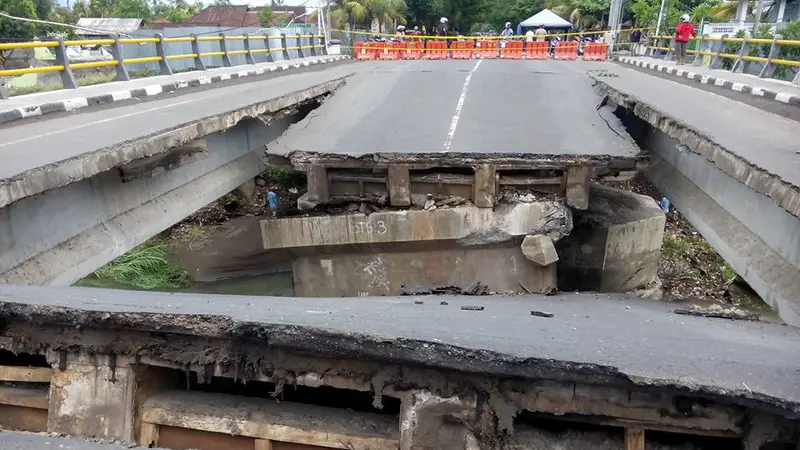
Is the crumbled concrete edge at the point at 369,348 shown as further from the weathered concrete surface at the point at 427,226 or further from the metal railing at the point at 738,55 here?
the metal railing at the point at 738,55

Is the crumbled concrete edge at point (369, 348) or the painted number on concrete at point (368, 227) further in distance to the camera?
the painted number on concrete at point (368, 227)

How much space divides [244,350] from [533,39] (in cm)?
2984

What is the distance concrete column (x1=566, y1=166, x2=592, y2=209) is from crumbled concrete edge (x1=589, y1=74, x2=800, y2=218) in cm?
115

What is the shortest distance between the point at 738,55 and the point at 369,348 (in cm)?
1712

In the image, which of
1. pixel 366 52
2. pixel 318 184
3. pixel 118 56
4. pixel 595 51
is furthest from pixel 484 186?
pixel 595 51

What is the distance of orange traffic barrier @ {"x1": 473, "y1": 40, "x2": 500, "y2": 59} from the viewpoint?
2886 centimetres

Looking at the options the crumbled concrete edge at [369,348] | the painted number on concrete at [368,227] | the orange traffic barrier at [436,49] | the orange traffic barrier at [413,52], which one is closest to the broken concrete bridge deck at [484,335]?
the crumbled concrete edge at [369,348]

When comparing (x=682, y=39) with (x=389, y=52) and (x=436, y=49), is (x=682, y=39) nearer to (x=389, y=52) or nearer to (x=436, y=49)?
(x=436, y=49)

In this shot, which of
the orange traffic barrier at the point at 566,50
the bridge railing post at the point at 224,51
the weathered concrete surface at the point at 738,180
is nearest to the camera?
the weathered concrete surface at the point at 738,180

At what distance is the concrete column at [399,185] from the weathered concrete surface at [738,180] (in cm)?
329

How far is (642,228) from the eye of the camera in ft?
33.0

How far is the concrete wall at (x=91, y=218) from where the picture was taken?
495cm

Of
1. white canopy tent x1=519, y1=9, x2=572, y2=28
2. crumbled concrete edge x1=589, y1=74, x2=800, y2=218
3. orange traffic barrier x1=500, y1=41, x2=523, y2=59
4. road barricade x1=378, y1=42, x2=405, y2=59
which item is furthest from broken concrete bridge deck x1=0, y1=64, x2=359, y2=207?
white canopy tent x1=519, y1=9, x2=572, y2=28

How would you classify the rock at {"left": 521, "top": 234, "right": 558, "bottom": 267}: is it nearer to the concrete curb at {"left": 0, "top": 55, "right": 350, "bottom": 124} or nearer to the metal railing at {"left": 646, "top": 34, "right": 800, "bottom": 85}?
the concrete curb at {"left": 0, "top": 55, "right": 350, "bottom": 124}
